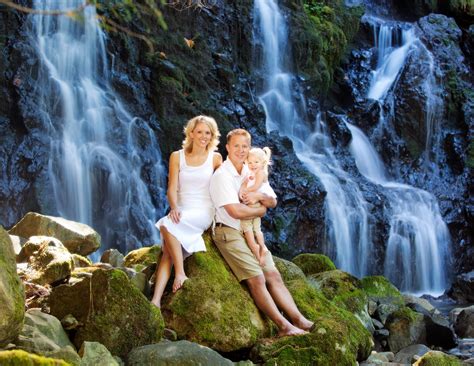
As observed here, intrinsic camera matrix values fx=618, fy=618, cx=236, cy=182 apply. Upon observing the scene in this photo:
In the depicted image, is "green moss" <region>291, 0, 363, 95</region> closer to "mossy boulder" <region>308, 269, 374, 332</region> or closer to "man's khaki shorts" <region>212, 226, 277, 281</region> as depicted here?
"mossy boulder" <region>308, 269, 374, 332</region>

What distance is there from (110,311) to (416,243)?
1632 centimetres

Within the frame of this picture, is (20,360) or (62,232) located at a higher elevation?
(20,360)

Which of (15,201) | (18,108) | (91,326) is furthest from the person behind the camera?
(18,108)

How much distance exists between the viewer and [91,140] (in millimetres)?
15797

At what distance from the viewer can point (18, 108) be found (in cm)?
1536

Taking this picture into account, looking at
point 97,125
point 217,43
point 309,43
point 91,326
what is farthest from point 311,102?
point 91,326

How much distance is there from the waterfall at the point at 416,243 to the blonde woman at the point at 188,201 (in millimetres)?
14084

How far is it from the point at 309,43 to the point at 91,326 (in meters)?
20.5

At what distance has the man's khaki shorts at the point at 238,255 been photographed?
19.5 feet

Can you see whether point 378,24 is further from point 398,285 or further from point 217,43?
point 398,285

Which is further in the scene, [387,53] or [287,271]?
[387,53]

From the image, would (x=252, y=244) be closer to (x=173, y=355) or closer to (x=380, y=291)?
(x=173, y=355)

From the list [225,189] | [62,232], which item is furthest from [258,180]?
[62,232]

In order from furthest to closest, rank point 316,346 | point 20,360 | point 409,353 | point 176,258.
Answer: point 409,353 < point 176,258 < point 316,346 < point 20,360
